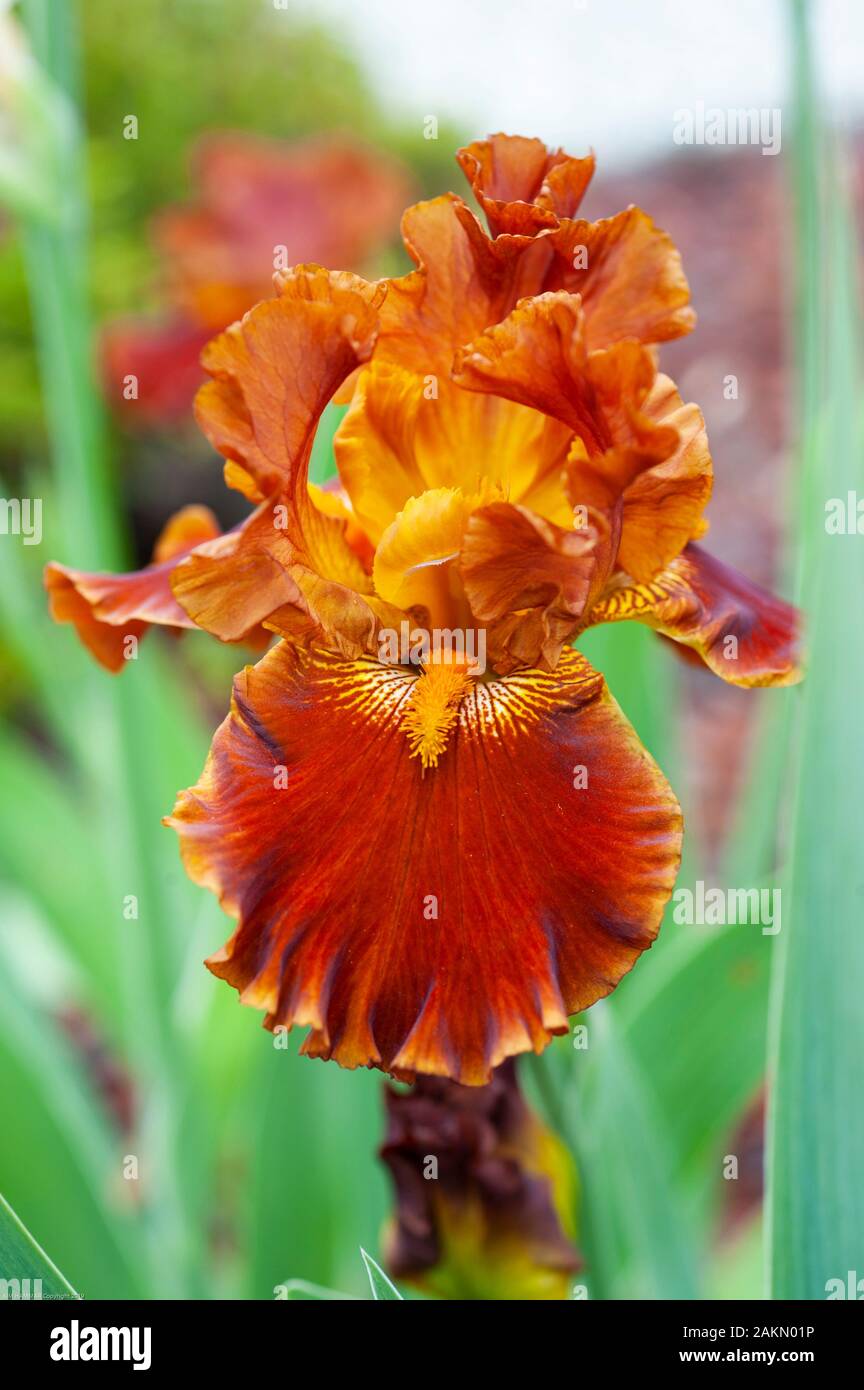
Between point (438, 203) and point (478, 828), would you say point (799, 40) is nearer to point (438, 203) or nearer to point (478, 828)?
point (438, 203)

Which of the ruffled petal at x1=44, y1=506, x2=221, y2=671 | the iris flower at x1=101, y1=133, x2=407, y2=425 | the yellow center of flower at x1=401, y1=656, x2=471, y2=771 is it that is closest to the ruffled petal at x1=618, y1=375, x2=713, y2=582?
the yellow center of flower at x1=401, y1=656, x2=471, y2=771

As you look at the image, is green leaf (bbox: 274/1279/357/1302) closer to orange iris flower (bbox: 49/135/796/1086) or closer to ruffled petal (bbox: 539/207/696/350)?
orange iris flower (bbox: 49/135/796/1086)

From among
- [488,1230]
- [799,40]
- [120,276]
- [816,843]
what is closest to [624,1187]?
[488,1230]

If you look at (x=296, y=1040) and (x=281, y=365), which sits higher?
(x=281, y=365)

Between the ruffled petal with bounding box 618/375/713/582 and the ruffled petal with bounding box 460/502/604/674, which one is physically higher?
the ruffled petal with bounding box 618/375/713/582

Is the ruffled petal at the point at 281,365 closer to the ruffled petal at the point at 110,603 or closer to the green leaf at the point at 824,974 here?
the ruffled petal at the point at 110,603

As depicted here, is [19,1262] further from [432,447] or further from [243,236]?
[243,236]

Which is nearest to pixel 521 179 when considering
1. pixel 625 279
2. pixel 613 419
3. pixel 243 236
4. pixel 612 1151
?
pixel 625 279

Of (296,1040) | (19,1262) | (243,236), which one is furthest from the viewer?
(243,236)
